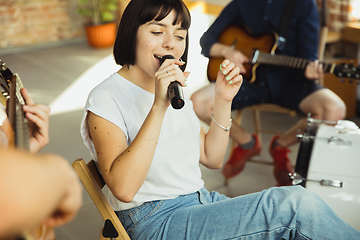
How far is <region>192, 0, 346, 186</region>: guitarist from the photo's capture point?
2.20 m

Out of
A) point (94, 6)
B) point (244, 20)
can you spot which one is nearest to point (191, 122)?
point (244, 20)

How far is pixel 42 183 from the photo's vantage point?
39 cm

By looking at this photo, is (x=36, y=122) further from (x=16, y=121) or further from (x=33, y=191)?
(x=33, y=191)

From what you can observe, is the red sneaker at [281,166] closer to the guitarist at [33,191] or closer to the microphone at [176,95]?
the microphone at [176,95]

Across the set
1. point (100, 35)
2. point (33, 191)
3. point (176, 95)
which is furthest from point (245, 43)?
point (100, 35)

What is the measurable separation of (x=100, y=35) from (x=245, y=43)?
366cm

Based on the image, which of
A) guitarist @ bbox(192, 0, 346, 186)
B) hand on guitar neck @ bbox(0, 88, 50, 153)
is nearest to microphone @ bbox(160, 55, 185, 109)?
hand on guitar neck @ bbox(0, 88, 50, 153)

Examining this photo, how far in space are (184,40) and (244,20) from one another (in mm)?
1234

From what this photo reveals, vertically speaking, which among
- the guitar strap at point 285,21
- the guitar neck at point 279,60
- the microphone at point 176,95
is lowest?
the guitar neck at point 279,60

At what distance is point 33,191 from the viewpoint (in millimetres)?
379

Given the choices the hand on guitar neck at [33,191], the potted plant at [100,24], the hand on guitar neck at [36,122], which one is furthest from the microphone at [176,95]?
the potted plant at [100,24]

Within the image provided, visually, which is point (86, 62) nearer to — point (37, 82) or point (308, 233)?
point (37, 82)

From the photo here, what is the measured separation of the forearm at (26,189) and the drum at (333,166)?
0.94 meters

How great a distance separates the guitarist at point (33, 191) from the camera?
1.20 feet
